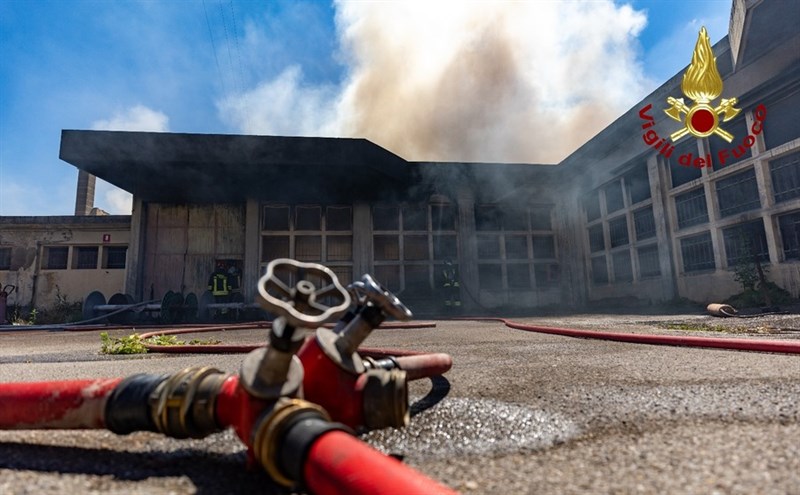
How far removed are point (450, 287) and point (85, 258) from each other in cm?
1266

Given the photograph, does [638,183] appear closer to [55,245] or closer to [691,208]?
[691,208]

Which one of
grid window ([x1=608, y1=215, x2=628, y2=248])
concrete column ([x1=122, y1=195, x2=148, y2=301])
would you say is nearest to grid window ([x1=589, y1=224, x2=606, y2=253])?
grid window ([x1=608, y1=215, x2=628, y2=248])

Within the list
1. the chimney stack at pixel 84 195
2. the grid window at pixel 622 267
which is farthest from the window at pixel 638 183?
the chimney stack at pixel 84 195

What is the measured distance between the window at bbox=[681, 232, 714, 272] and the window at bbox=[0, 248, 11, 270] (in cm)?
2199

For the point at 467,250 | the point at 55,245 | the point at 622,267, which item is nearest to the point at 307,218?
the point at 467,250

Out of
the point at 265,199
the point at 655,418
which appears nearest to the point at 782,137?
the point at 655,418

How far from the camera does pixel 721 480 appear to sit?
92 cm

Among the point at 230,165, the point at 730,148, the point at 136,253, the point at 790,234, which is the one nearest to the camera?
the point at 790,234

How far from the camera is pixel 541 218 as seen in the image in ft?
50.3

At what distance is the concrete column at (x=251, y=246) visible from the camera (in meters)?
13.0

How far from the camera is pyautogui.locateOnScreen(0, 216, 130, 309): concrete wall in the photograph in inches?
520

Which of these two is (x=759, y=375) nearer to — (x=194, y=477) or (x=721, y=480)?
(x=721, y=480)

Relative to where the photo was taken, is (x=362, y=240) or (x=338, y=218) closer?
(x=362, y=240)

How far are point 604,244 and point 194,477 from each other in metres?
15.9
